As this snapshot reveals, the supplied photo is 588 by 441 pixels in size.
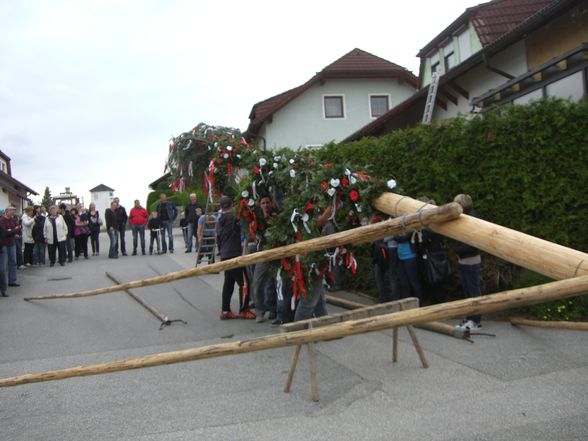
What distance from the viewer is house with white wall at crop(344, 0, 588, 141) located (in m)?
11.1

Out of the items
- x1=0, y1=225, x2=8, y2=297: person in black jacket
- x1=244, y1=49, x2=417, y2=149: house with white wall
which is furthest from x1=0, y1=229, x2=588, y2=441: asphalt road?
x1=244, y1=49, x2=417, y2=149: house with white wall

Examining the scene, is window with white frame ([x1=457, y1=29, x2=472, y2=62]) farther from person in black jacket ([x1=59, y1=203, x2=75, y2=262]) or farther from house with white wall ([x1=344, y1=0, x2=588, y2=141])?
person in black jacket ([x1=59, y1=203, x2=75, y2=262])

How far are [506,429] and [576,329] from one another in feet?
11.6

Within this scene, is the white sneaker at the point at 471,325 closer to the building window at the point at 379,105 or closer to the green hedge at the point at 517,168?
the green hedge at the point at 517,168

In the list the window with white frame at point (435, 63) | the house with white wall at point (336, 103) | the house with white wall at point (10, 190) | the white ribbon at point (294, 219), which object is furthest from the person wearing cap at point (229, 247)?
the house with white wall at point (10, 190)

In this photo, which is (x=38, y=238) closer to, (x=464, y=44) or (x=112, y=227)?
(x=112, y=227)

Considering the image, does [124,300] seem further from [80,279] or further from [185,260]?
[185,260]

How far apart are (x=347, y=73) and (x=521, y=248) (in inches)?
1189

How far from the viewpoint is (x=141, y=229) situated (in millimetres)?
18156

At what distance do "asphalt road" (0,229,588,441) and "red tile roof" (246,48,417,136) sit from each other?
24425 mm

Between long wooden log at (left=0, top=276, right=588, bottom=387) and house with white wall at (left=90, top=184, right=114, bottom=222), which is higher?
house with white wall at (left=90, top=184, right=114, bottom=222)

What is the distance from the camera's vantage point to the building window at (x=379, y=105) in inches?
1277

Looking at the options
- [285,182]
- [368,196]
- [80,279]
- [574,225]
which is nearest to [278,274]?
[285,182]

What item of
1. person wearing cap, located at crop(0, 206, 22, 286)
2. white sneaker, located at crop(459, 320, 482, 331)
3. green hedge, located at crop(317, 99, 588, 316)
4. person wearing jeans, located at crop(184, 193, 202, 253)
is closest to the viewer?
white sneaker, located at crop(459, 320, 482, 331)
